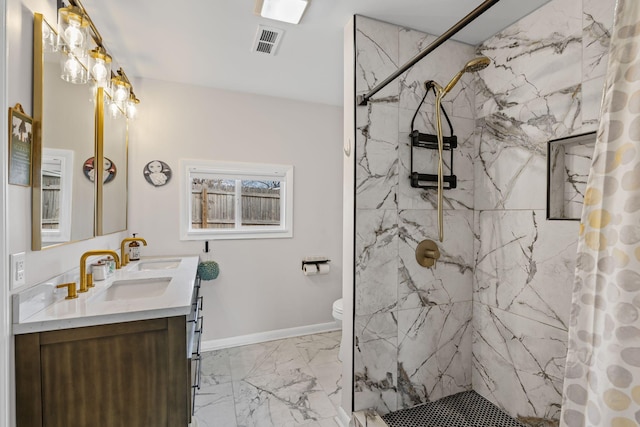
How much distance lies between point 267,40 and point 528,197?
1.98 m

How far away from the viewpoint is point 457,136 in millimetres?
2006

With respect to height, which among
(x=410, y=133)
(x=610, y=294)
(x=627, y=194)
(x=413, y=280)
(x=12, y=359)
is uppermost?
(x=410, y=133)

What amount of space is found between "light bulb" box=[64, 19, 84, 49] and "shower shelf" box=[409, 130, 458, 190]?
1854 millimetres

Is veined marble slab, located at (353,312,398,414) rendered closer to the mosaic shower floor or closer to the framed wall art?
the mosaic shower floor

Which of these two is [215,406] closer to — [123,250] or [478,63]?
[123,250]

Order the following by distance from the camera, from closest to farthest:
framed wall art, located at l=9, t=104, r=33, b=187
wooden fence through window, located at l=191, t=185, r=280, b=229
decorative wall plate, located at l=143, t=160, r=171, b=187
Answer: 1. framed wall art, located at l=9, t=104, r=33, b=187
2. decorative wall plate, located at l=143, t=160, r=171, b=187
3. wooden fence through window, located at l=191, t=185, r=280, b=229

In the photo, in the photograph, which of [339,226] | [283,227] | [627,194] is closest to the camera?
[627,194]

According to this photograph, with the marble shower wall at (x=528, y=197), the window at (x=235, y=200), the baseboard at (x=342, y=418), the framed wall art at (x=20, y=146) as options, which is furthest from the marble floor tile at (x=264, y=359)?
the framed wall art at (x=20, y=146)

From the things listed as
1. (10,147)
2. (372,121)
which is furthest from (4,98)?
(372,121)

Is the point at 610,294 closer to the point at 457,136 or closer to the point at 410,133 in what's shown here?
the point at 410,133

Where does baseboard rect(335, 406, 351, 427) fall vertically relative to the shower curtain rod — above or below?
below

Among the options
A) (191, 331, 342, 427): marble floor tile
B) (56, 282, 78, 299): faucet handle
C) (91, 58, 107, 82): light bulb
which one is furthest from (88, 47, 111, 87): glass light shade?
(191, 331, 342, 427): marble floor tile

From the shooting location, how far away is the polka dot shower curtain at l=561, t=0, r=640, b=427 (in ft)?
2.29

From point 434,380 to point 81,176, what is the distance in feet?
8.37
